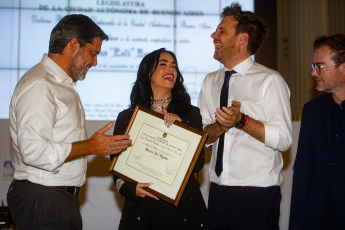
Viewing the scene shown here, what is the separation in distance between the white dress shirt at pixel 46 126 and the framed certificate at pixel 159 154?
0.92 ft

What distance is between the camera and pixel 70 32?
103 inches

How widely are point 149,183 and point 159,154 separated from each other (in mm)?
177

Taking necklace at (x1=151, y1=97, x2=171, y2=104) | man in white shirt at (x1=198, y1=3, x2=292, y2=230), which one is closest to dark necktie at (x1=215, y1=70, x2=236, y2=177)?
man in white shirt at (x1=198, y1=3, x2=292, y2=230)

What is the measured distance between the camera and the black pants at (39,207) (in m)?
2.44

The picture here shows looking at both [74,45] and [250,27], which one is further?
[250,27]

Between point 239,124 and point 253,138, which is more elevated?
point 239,124

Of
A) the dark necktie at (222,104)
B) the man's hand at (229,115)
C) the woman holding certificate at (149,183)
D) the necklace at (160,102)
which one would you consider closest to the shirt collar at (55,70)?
the woman holding certificate at (149,183)

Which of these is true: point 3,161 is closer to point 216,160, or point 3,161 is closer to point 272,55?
point 216,160

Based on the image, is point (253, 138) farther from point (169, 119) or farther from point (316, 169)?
point (169, 119)

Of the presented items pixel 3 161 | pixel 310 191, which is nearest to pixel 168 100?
pixel 310 191

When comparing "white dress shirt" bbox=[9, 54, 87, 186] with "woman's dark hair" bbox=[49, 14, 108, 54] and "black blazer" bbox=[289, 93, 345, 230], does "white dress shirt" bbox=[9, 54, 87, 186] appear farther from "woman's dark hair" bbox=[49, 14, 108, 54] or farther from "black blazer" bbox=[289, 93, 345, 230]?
"black blazer" bbox=[289, 93, 345, 230]

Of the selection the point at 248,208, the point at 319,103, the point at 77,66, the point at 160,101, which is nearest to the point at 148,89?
the point at 160,101

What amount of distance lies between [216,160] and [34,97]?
4.04 ft

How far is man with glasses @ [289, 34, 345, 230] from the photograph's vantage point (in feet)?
8.96
